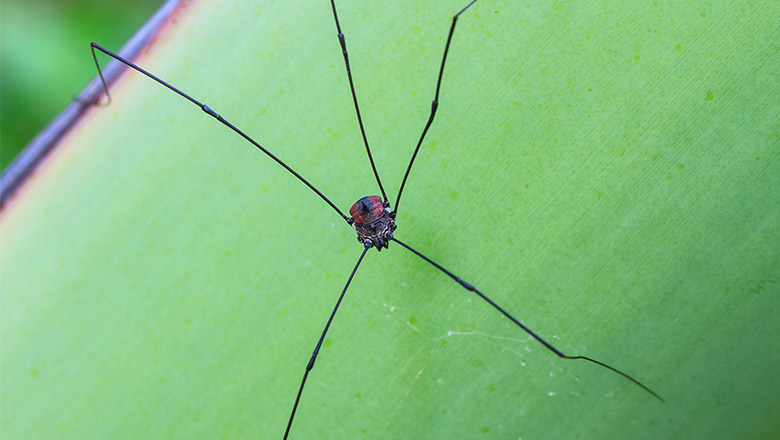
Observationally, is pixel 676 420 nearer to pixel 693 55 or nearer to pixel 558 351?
pixel 558 351

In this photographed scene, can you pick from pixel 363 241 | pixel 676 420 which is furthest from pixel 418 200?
pixel 676 420

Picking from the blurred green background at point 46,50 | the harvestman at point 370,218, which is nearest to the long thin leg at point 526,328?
the harvestman at point 370,218

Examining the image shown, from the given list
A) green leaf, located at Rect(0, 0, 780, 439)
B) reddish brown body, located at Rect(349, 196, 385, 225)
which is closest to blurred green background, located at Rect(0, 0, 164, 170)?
green leaf, located at Rect(0, 0, 780, 439)

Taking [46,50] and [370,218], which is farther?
[46,50]

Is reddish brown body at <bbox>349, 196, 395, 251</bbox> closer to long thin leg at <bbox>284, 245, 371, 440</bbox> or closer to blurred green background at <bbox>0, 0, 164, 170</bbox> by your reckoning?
long thin leg at <bbox>284, 245, 371, 440</bbox>

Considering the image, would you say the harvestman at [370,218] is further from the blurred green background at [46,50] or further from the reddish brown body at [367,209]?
the blurred green background at [46,50]

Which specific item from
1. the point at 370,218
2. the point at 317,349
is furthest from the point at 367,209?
the point at 317,349

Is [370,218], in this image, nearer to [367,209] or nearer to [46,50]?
[367,209]
